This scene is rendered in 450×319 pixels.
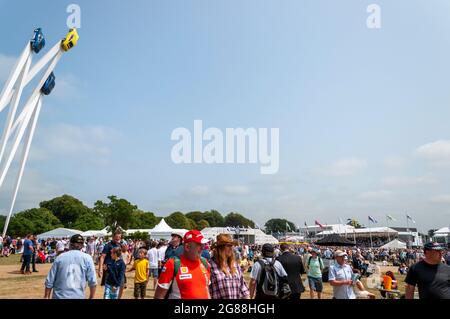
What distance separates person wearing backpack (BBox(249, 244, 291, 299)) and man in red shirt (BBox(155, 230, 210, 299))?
6.84 feet

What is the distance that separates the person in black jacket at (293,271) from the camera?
28.3 ft

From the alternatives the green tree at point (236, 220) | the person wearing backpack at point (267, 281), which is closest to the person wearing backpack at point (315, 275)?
the person wearing backpack at point (267, 281)

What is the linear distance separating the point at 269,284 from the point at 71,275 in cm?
312

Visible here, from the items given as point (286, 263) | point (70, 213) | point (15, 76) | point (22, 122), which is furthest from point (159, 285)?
point (70, 213)

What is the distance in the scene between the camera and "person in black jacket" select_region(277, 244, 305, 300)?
28.3ft

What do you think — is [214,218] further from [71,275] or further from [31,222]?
[71,275]

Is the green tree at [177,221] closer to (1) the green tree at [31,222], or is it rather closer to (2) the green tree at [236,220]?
(2) the green tree at [236,220]

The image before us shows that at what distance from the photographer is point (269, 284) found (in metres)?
5.92

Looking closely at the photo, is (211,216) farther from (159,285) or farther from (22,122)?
(159,285)

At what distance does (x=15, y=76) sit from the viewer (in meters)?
36.9

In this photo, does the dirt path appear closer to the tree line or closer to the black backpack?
the black backpack

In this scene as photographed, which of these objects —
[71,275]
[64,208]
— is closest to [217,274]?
[71,275]

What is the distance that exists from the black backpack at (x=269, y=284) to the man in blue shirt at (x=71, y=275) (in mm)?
2669
